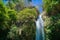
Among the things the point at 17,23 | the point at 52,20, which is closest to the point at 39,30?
the point at 52,20

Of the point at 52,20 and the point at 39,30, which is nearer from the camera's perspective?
the point at 52,20

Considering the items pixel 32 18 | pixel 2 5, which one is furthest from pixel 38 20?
pixel 2 5

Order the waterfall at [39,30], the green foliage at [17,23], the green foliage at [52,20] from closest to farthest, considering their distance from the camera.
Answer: the green foliage at [52,20], the green foliage at [17,23], the waterfall at [39,30]

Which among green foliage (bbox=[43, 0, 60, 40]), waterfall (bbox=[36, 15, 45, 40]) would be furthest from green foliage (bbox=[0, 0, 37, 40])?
green foliage (bbox=[43, 0, 60, 40])

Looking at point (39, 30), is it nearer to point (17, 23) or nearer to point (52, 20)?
point (52, 20)

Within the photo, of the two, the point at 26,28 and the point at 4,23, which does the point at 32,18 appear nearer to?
the point at 26,28

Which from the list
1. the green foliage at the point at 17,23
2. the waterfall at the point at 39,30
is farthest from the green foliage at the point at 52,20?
the green foliage at the point at 17,23

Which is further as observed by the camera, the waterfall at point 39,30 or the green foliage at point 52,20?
the waterfall at point 39,30

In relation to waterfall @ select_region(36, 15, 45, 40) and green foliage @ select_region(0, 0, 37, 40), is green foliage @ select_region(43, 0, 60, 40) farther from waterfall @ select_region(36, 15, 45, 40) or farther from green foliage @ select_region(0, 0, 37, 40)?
green foliage @ select_region(0, 0, 37, 40)

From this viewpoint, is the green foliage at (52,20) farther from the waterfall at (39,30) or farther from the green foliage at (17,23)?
the green foliage at (17,23)

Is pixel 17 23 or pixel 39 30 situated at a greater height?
pixel 17 23

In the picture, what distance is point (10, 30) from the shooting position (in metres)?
14.0

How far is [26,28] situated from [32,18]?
3.00ft

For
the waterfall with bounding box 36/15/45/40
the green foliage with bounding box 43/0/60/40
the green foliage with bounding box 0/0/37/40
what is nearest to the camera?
the green foliage with bounding box 43/0/60/40
